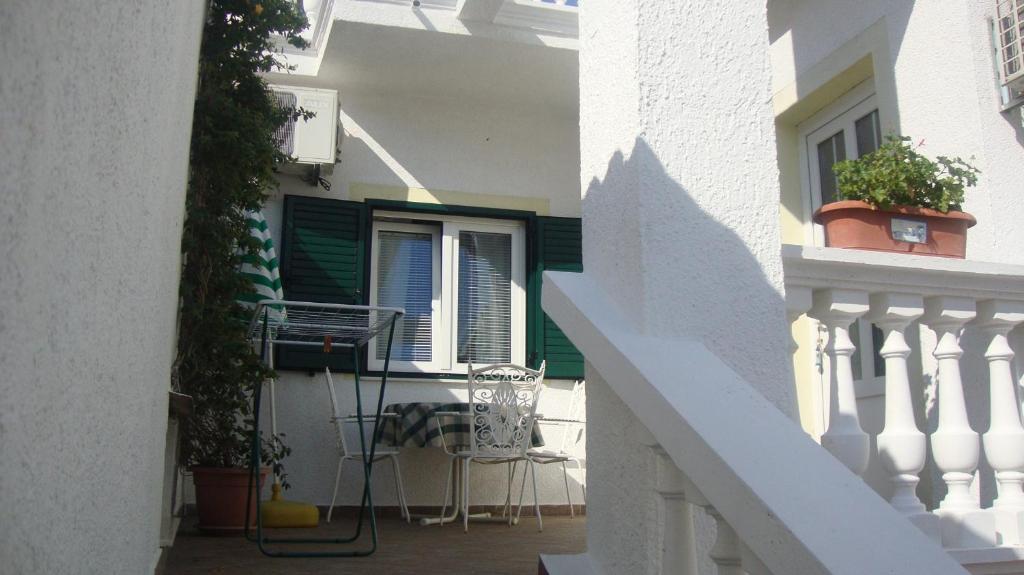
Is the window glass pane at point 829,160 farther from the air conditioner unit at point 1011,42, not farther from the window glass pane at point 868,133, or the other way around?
the air conditioner unit at point 1011,42

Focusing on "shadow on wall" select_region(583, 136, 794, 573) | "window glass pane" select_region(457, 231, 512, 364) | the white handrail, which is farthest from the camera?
"window glass pane" select_region(457, 231, 512, 364)

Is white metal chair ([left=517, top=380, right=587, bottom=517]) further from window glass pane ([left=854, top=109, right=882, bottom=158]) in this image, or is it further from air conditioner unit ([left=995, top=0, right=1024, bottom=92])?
air conditioner unit ([left=995, top=0, right=1024, bottom=92])

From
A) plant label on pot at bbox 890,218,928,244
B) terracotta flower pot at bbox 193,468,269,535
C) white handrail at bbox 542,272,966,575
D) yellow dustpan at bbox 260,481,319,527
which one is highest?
plant label on pot at bbox 890,218,928,244

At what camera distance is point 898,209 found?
8.73ft

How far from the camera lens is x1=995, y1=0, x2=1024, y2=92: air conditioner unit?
3406 mm

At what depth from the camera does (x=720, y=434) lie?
133 centimetres

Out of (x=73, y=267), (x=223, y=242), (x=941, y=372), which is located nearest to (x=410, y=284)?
(x=223, y=242)

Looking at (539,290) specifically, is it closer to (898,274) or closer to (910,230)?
(910,230)

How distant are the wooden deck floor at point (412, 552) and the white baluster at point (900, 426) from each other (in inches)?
47.2

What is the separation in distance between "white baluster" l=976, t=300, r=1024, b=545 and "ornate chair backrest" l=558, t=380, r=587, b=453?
3.96 metres

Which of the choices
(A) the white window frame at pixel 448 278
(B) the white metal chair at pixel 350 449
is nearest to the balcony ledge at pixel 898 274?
(B) the white metal chair at pixel 350 449

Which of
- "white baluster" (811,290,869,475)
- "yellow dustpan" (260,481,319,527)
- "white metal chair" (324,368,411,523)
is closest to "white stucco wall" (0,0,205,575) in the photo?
"white baluster" (811,290,869,475)

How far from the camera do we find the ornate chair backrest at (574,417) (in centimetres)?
636

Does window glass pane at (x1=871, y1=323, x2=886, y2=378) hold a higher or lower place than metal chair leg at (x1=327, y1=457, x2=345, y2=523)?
higher
